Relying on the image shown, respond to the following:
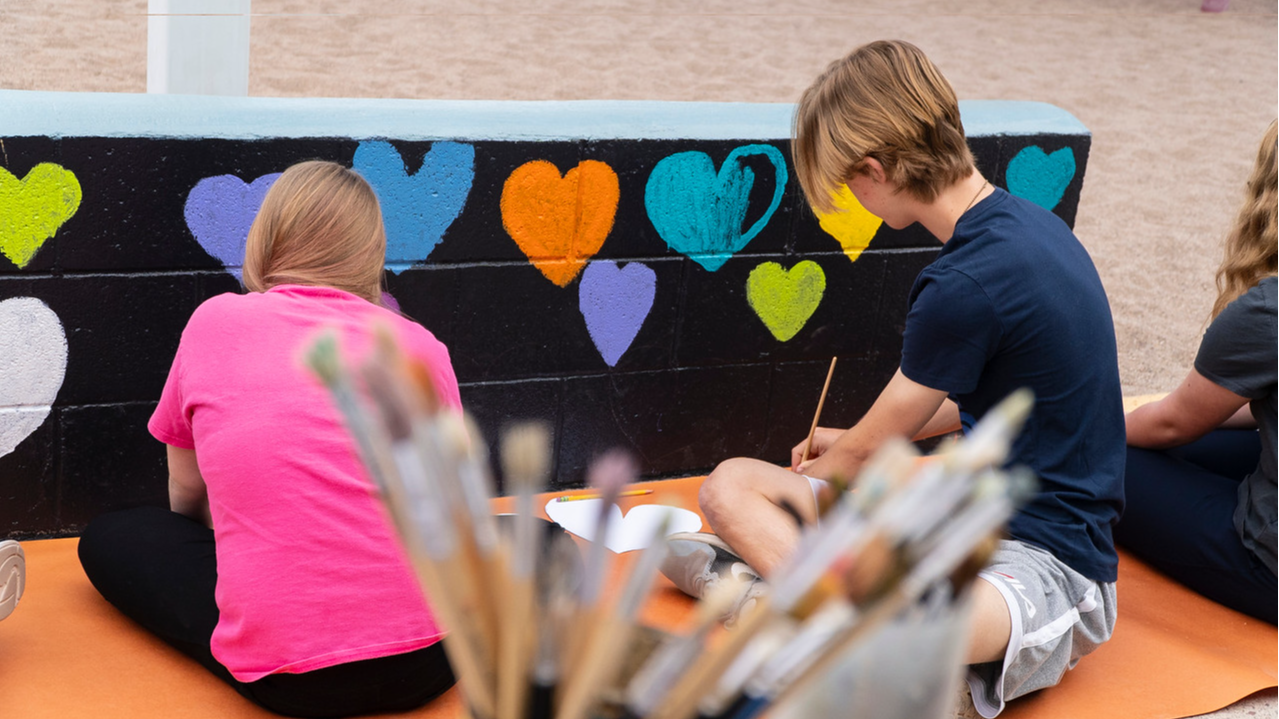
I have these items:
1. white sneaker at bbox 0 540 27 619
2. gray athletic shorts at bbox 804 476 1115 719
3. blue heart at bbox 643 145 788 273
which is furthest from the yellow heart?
white sneaker at bbox 0 540 27 619

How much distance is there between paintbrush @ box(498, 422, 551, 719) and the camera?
1.84 feet

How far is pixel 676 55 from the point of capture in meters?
7.64

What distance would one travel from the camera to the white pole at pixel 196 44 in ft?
7.65

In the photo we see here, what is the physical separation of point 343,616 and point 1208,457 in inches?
71.2

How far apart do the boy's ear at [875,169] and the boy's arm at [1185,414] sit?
2.39 ft

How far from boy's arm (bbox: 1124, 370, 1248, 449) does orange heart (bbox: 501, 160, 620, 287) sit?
3.51 ft

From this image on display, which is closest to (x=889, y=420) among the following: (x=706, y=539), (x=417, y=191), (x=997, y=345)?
(x=997, y=345)

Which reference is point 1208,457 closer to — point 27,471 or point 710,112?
point 710,112

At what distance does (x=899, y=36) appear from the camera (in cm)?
877

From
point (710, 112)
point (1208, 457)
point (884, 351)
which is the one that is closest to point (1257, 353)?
point (1208, 457)

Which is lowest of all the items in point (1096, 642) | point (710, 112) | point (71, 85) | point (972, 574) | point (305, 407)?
point (71, 85)

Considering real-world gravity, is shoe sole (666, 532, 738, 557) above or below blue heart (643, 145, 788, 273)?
below

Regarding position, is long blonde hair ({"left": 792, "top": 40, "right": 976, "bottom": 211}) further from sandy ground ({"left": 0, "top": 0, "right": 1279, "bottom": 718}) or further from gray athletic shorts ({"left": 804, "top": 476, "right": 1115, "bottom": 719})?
sandy ground ({"left": 0, "top": 0, "right": 1279, "bottom": 718})

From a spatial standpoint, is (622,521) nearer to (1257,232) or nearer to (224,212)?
(224,212)
